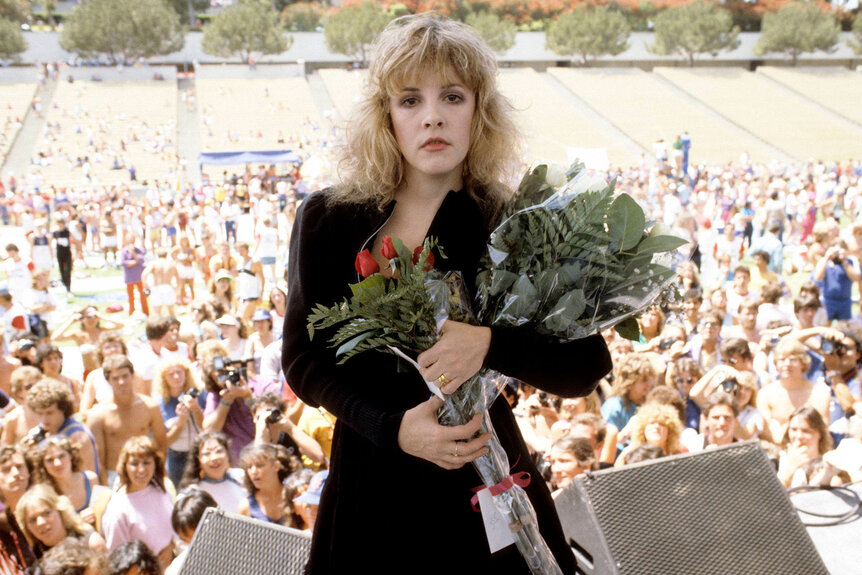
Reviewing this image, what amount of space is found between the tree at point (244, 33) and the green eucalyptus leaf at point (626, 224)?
4957 cm

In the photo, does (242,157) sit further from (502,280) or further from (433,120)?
(502,280)

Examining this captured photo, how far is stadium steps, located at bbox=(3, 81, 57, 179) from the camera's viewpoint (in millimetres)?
33156

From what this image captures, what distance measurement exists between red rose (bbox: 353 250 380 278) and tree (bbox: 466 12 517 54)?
46799 millimetres

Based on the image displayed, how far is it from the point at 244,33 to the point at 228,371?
46239 millimetres

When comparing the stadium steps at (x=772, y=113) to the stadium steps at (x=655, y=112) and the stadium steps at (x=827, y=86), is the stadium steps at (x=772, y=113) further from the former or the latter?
the stadium steps at (x=655, y=112)

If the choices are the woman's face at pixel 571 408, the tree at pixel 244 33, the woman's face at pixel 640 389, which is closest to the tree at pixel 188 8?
the tree at pixel 244 33

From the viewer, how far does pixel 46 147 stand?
113 ft

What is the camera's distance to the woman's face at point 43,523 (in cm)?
355

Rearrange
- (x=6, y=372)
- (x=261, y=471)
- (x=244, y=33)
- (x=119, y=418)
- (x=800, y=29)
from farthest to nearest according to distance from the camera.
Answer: (x=800, y=29), (x=244, y=33), (x=6, y=372), (x=119, y=418), (x=261, y=471)

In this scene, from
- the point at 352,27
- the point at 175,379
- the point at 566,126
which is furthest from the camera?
the point at 352,27

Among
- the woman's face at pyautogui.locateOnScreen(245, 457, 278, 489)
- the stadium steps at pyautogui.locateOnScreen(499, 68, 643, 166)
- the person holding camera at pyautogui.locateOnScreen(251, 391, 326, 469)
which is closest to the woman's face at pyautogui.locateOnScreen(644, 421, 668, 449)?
the person holding camera at pyautogui.locateOnScreen(251, 391, 326, 469)

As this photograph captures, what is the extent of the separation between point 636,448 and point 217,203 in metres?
18.5

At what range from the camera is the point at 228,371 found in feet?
17.0

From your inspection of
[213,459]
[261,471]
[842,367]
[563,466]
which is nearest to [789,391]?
[842,367]
